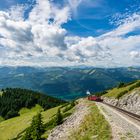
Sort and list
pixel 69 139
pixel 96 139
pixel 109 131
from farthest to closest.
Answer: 1. pixel 69 139
2. pixel 109 131
3. pixel 96 139

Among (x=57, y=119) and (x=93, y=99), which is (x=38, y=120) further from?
(x=93, y=99)

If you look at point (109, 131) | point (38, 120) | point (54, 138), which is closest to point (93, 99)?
point (38, 120)

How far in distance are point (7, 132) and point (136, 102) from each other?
8145 cm

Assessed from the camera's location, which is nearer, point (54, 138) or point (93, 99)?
point (54, 138)

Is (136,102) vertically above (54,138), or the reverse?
(136,102)

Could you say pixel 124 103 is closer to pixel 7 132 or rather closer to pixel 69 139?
pixel 69 139

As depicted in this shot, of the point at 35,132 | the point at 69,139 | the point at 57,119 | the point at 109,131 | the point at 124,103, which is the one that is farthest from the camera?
the point at 124,103

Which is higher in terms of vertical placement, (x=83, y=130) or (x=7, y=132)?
(x=83, y=130)

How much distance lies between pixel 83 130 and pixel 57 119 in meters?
27.1

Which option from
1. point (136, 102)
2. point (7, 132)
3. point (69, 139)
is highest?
point (136, 102)

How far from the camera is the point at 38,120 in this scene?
5816cm

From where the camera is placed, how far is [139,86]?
2911 inches

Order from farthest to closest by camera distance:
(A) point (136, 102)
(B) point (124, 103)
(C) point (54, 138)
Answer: (B) point (124, 103) → (A) point (136, 102) → (C) point (54, 138)

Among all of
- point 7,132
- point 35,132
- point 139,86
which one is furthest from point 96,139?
point 7,132
